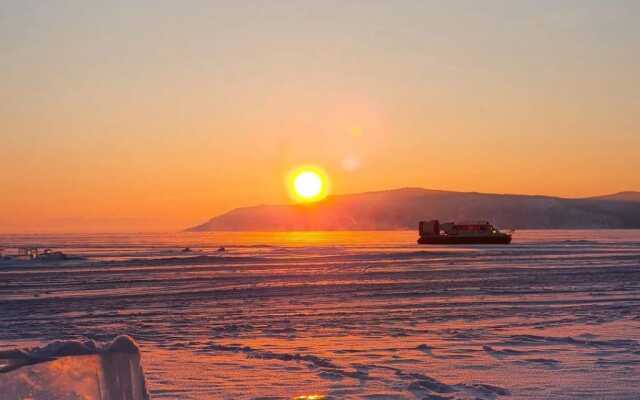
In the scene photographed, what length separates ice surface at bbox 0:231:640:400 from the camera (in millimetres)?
8609

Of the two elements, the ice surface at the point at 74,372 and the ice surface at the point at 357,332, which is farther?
the ice surface at the point at 357,332

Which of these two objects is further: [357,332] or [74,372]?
[357,332]

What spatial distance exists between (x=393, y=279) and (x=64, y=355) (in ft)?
73.6

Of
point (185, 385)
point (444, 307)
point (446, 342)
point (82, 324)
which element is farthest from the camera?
point (444, 307)

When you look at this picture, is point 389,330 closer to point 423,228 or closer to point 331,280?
point 331,280

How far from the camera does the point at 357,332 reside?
13047 mm

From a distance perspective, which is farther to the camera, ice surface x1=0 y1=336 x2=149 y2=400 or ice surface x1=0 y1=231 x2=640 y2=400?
ice surface x1=0 y1=231 x2=640 y2=400

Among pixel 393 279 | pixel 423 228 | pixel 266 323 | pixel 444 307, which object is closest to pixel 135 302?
pixel 266 323

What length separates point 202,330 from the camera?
1375cm

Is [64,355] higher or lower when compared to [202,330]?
higher

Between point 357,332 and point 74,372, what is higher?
point 74,372

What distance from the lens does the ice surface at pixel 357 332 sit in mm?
8609

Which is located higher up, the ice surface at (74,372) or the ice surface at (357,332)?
the ice surface at (74,372)

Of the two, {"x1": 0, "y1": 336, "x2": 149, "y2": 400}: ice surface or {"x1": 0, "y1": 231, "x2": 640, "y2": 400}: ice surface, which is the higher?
{"x1": 0, "y1": 336, "x2": 149, "y2": 400}: ice surface
